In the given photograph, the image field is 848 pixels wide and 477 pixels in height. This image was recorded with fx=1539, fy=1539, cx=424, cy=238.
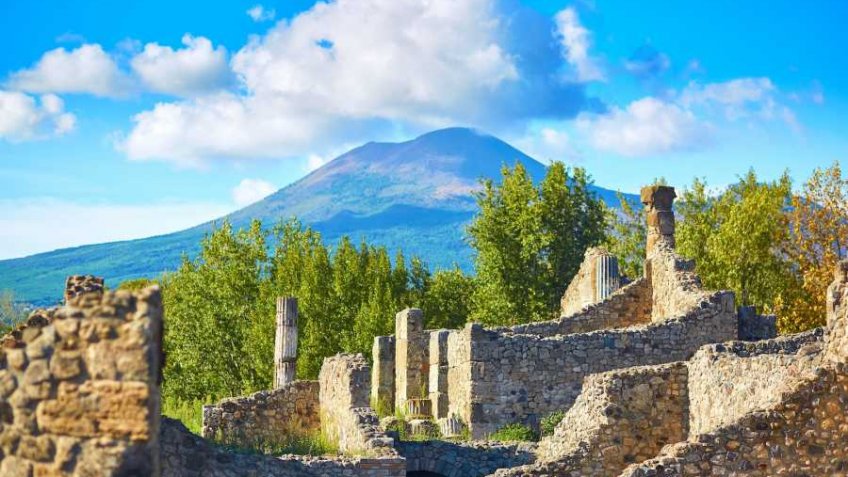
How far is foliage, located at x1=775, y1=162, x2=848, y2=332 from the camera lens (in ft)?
181

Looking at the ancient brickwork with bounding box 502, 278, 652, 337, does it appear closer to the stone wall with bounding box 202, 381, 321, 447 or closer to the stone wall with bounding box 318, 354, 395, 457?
the stone wall with bounding box 202, 381, 321, 447

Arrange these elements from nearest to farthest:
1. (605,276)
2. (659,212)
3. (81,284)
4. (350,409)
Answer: (81,284)
(350,409)
(605,276)
(659,212)

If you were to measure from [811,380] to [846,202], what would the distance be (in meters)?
41.5

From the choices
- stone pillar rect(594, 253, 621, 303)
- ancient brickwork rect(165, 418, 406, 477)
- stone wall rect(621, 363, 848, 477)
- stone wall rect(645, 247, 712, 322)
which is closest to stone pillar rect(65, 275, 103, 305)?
ancient brickwork rect(165, 418, 406, 477)

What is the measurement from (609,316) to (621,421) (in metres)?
14.2

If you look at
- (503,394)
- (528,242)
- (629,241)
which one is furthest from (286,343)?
(629,241)

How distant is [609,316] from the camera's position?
37.2 metres

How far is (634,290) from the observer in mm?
37969

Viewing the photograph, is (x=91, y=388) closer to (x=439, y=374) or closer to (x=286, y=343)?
(x=439, y=374)

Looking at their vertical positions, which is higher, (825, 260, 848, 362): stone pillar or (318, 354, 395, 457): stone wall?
(825, 260, 848, 362): stone pillar

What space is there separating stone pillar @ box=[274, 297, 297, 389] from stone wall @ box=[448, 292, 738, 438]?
10525 millimetres

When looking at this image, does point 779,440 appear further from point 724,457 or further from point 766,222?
point 766,222

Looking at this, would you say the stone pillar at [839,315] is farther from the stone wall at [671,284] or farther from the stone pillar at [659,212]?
the stone pillar at [659,212]

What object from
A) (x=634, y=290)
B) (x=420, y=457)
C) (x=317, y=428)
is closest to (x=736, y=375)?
(x=420, y=457)
